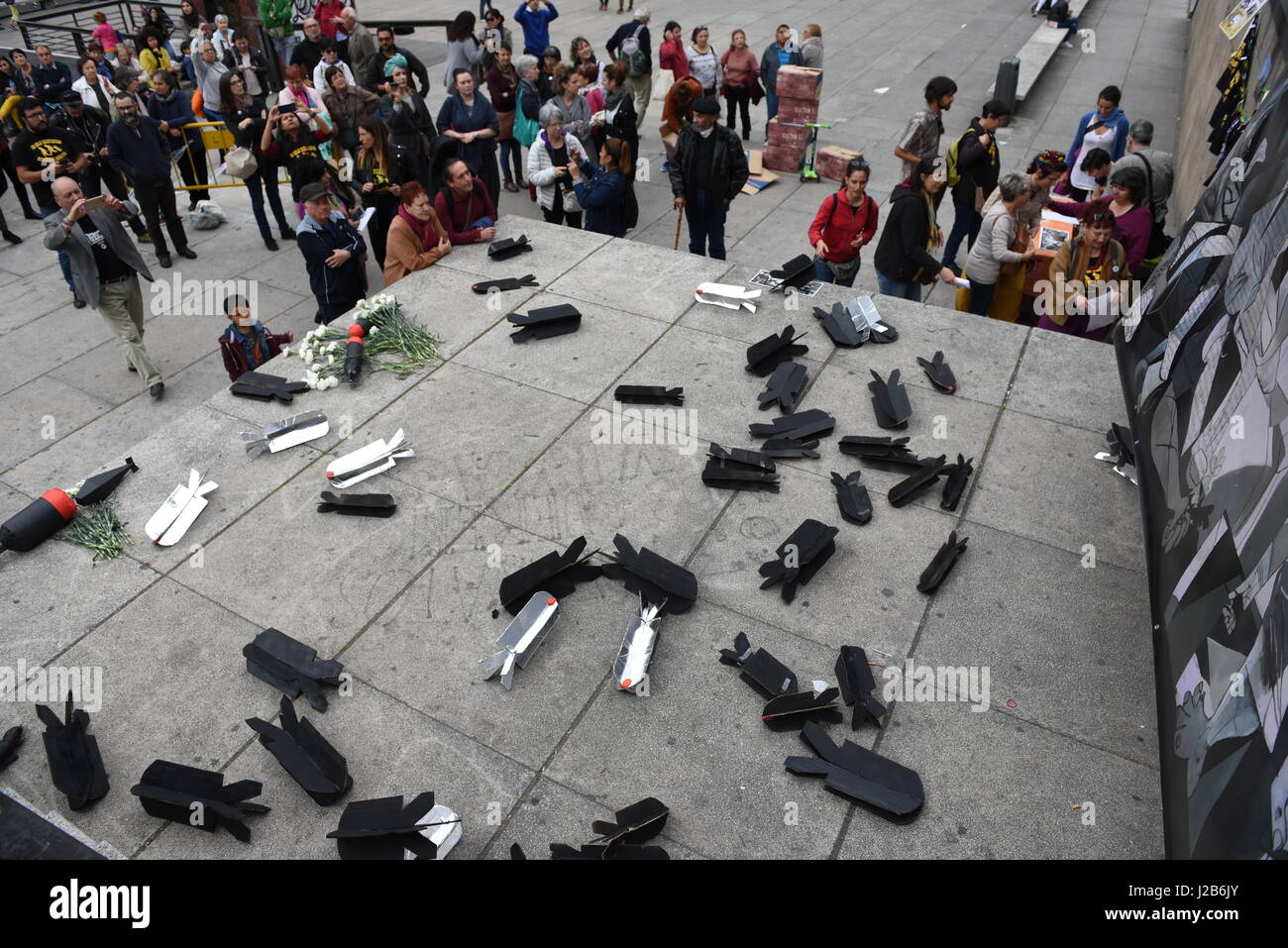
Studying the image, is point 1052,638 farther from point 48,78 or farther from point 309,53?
point 48,78

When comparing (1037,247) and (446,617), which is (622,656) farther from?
(1037,247)

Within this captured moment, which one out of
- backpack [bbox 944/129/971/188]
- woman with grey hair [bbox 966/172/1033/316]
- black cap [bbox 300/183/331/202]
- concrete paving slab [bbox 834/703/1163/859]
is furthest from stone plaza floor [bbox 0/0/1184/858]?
backpack [bbox 944/129/971/188]

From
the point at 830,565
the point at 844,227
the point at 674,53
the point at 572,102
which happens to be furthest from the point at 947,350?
the point at 674,53

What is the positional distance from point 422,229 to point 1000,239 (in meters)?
6.04

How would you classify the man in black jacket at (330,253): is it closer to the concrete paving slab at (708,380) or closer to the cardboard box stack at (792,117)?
the concrete paving slab at (708,380)

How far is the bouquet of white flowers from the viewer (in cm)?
780

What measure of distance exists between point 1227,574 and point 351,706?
4.44m

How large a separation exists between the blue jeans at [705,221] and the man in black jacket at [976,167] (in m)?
2.87

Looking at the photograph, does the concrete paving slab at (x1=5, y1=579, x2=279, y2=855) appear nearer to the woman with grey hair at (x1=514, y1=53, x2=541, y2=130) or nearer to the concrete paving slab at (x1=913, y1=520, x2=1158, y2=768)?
the concrete paving slab at (x1=913, y1=520, x2=1158, y2=768)

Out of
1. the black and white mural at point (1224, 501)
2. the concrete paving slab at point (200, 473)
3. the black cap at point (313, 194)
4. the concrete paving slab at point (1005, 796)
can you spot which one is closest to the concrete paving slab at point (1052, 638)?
the concrete paving slab at point (1005, 796)

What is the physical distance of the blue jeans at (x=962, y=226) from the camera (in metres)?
10.7

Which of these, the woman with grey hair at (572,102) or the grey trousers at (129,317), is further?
the woman with grey hair at (572,102)

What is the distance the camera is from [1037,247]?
9.10 meters
